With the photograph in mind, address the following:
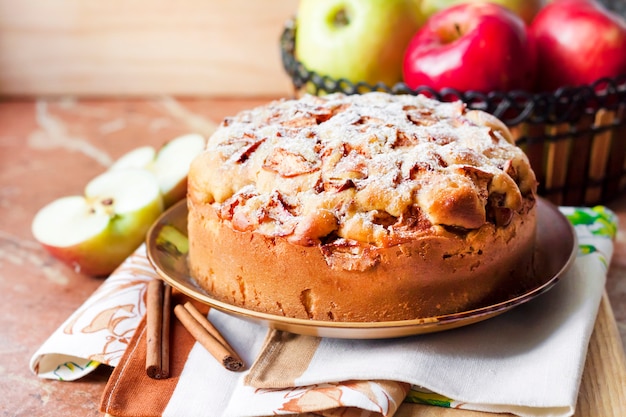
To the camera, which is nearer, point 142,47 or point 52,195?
point 52,195

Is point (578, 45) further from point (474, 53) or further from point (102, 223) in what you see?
point (102, 223)

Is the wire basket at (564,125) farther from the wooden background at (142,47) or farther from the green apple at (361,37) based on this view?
the wooden background at (142,47)

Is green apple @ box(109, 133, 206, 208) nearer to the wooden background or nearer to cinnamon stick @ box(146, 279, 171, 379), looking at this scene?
cinnamon stick @ box(146, 279, 171, 379)

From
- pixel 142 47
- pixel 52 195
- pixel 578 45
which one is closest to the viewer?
pixel 578 45

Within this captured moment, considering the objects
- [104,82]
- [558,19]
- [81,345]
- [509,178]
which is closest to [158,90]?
[104,82]

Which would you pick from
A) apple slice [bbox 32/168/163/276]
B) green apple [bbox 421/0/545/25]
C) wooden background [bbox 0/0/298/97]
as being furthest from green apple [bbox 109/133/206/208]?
wooden background [bbox 0/0/298/97]

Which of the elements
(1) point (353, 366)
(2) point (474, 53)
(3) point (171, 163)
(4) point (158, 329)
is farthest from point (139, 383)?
(2) point (474, 53)

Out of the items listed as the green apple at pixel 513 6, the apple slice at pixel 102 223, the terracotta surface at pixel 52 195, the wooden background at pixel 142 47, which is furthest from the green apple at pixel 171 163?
the wooden background at pixel 142 47
